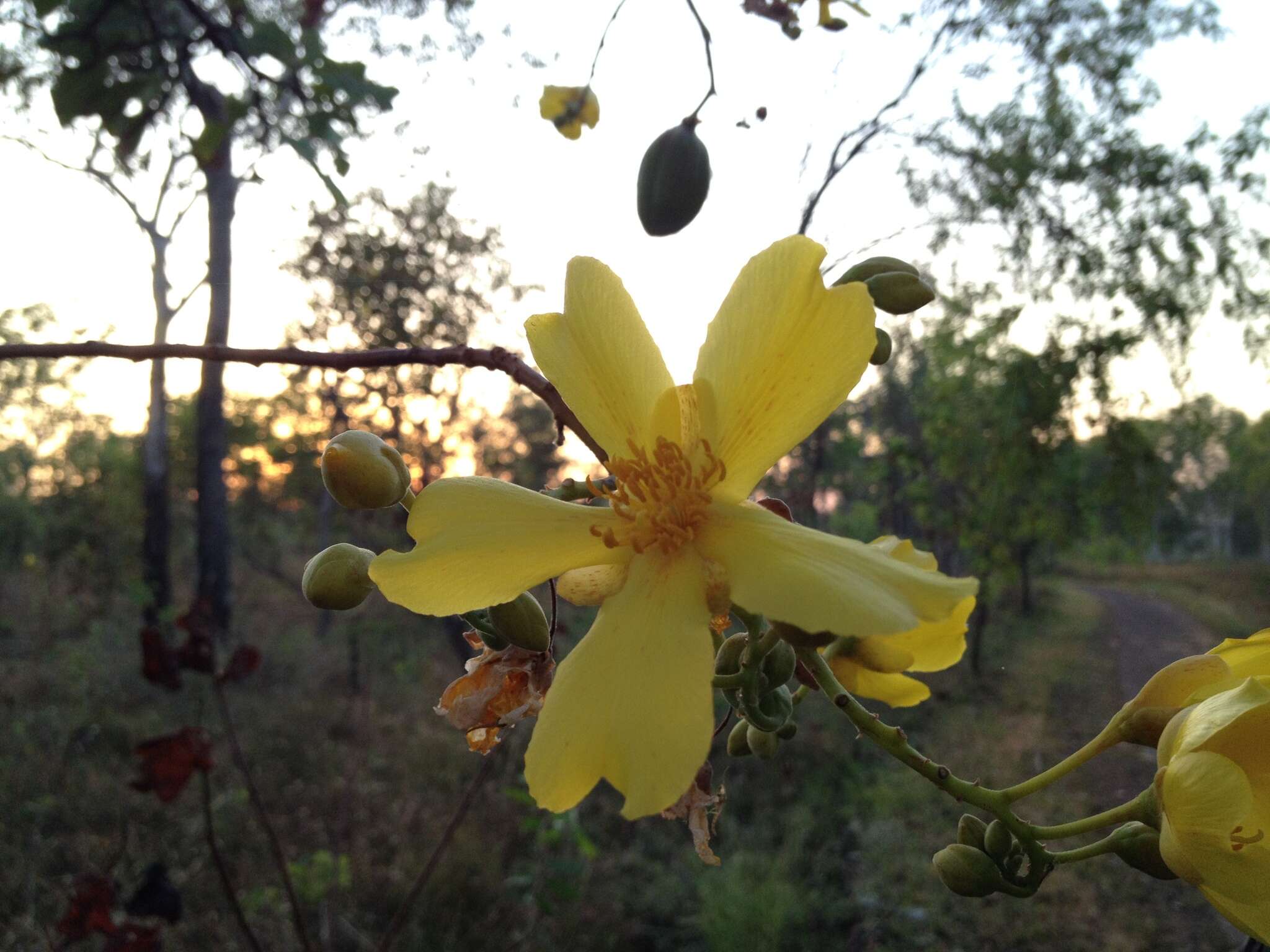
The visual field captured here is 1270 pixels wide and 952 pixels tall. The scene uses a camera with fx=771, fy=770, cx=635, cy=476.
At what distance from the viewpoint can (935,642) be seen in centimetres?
68

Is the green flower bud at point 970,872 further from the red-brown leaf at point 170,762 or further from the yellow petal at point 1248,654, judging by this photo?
the red-brown leaf at point 170,762

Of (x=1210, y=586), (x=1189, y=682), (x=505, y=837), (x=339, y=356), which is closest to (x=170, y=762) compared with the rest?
(x=339, y=356)

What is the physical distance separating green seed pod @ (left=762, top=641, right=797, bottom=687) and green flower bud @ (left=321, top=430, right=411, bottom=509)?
319 millimetres

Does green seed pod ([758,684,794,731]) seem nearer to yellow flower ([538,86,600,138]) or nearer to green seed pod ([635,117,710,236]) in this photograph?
green seed pod ([635,117,710,236])

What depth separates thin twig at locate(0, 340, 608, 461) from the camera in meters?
0.67

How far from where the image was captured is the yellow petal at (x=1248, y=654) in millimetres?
526

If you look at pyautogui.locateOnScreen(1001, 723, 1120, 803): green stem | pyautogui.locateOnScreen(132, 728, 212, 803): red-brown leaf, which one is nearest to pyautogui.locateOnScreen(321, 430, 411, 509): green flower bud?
pyautogui.locateOnScreen(1001, 723, 1120, 803): green stem

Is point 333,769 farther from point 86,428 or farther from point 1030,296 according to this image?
point 86,428

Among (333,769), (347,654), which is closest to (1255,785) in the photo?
(333,769)

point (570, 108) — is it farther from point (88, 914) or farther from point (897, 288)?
point (88, 914)

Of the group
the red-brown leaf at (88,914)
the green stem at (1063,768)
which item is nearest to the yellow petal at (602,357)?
the green stem at (1063,768)

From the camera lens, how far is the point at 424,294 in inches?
292

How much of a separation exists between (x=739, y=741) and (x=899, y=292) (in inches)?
17.9

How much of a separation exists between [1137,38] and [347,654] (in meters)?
9.26
